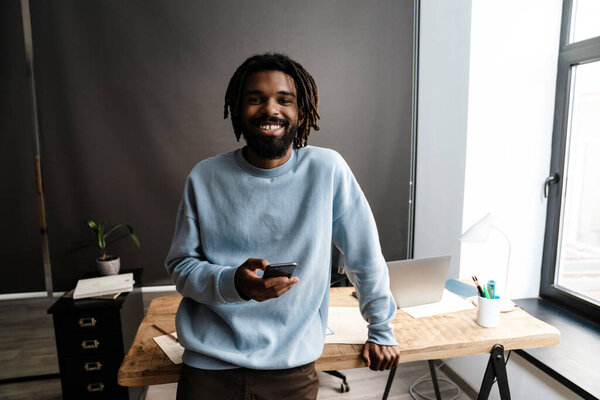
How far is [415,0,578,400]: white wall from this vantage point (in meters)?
2.20

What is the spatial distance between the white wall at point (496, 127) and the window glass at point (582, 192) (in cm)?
11

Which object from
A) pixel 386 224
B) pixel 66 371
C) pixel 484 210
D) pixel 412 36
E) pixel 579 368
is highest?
pixel 412 36

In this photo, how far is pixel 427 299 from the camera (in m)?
1.68

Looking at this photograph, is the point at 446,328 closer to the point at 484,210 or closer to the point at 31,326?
the point at 484,210

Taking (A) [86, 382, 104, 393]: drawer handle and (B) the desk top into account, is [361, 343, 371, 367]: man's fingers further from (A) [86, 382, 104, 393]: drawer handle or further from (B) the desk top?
(A) [86, 382, 104, 393]: drawer handle

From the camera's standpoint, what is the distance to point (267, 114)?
1.14 metres

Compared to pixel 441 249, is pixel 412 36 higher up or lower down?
higher up

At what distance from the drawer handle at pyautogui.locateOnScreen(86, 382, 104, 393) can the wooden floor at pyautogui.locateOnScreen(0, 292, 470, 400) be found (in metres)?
0.33

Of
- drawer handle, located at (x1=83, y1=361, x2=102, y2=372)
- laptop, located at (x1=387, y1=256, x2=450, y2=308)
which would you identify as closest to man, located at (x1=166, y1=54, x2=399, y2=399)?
laptop, located at (x1=387, y1=256, x2=450, y2=308)

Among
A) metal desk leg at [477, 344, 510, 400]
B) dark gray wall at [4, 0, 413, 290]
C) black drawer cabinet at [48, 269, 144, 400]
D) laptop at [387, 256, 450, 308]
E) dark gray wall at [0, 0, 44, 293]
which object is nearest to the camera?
metal desk leg at [477, 344, 510, 400]

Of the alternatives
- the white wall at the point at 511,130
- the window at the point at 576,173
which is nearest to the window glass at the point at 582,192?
the window at the point at 576,173

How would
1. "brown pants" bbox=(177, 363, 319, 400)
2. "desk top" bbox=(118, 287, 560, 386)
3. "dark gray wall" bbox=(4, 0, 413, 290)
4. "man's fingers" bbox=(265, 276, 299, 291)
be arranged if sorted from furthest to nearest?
1. "dark gray wall" bbox=(4, 0, 413, 290)
2. "desk top" bbox=(118, 287, 560, 386)
3. "brown pants" bbox=(177, 363, 319, 400)
4. "man's fingers" bbox=(265, 276, 299, 291)

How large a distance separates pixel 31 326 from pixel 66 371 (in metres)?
0.72

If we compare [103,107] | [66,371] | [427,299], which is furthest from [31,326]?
[427,299]
